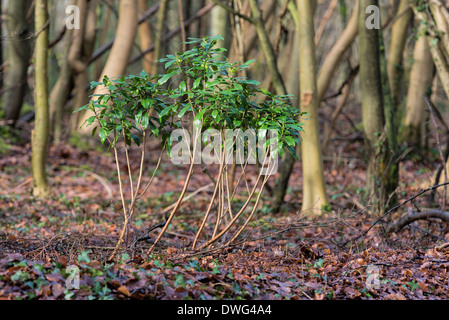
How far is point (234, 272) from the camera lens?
12.4 feet

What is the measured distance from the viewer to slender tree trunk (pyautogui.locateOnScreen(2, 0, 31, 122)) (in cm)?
1127

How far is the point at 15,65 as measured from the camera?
37.9 ft

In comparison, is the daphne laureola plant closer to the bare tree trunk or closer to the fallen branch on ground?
the fallen branch on ground

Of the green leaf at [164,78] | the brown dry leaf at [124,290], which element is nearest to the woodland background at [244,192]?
the brown dry leaf at [124,290]

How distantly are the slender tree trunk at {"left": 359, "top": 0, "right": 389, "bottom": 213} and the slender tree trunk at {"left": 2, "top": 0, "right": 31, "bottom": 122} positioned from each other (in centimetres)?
801

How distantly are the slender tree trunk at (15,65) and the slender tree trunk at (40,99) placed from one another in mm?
4122

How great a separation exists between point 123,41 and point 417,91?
6.65 m

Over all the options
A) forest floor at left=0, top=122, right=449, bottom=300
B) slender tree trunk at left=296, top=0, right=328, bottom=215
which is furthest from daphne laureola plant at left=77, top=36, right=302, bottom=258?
slender tree trunk at left=296, top=0, right=328, bottom=215

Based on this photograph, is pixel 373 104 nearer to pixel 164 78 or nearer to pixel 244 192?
pixel 244 192

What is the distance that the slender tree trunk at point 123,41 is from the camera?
1091 cm

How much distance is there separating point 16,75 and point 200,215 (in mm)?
6753

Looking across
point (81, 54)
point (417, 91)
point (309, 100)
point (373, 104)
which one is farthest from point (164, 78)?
point (81, 54)

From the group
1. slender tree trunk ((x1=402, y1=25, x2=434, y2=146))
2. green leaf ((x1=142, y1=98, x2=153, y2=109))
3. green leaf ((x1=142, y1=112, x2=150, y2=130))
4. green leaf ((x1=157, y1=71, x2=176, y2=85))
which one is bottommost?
green leaf ((x1=142, y1=112, x2=150, y2=130))
